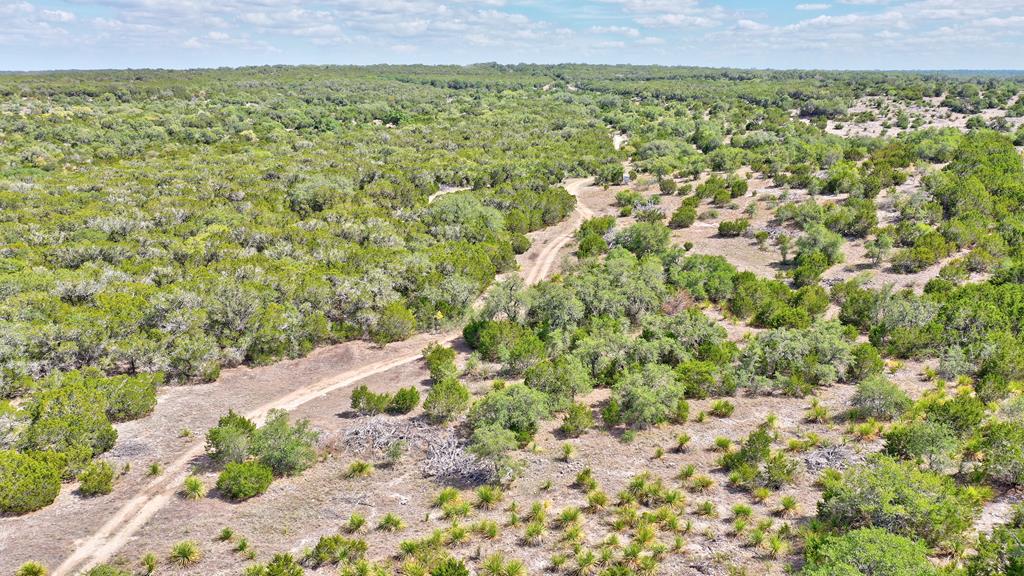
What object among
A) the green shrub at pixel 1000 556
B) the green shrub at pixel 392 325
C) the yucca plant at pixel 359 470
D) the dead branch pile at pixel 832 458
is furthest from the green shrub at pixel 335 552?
the green shrub at pixel 392 325

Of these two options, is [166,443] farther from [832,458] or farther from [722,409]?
[832,458]

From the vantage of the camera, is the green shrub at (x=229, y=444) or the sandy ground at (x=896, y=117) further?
the sandy ground at (x=896, y=117)

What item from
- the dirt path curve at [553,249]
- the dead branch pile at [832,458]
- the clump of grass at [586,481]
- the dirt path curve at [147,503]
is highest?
the dirt path curve at [553,249]

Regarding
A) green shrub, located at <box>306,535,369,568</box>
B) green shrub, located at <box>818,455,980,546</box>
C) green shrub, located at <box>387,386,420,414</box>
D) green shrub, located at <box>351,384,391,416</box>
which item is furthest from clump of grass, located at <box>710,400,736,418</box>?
green shrub, located at <box>306,535,369,568</box>

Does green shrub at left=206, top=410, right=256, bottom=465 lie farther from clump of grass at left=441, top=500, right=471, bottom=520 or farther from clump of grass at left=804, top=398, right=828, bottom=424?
clump of grass at left=804, top=398, right=828, bottom=424

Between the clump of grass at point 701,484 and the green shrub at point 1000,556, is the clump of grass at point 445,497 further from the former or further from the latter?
the green shrub at point 1000,556

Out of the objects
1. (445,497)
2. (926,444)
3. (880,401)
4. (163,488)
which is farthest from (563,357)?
(163,488)
